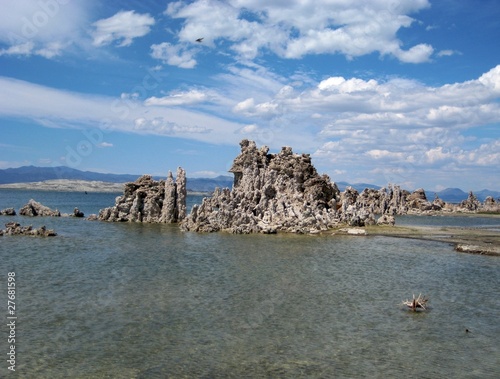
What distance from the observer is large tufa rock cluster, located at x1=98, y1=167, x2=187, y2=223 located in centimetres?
7744

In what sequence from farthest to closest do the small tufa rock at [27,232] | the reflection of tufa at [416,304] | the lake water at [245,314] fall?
1. the small tufa rock at [27,232]
2. the reflection of tufa at [416,304]
3. the lake water at [245,314]

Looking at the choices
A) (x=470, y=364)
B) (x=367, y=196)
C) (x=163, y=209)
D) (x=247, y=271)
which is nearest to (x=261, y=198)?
(x=163, y=209)

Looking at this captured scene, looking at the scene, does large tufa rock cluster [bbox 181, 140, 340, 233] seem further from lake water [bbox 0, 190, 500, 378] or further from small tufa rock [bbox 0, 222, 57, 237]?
lake water [bbox 0, 190, 500, 378]

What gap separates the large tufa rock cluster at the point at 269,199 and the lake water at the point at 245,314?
18.5 metres

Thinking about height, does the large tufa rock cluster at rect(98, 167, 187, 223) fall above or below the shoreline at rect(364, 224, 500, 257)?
above

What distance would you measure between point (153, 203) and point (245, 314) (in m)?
55.4

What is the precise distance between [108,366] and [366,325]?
13.0 m

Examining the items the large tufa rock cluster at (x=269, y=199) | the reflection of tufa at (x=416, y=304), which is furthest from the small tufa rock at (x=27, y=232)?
the reflection of tufa at (x=416, y=304)

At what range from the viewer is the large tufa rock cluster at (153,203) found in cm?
7744

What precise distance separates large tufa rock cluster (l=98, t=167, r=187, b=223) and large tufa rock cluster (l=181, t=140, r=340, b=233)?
7890 millimetres

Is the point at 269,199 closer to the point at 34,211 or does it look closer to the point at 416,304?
the point at 34,211

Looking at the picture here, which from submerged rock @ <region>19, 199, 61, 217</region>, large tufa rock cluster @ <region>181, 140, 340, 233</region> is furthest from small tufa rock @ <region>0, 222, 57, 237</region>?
submerged rock @ <region>19, 199, 61, 217</region>

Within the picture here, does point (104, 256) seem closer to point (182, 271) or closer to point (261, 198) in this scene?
point (182, 271)

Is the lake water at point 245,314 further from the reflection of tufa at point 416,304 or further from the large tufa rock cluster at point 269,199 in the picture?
the large tufa rock cluster at point 269,199
